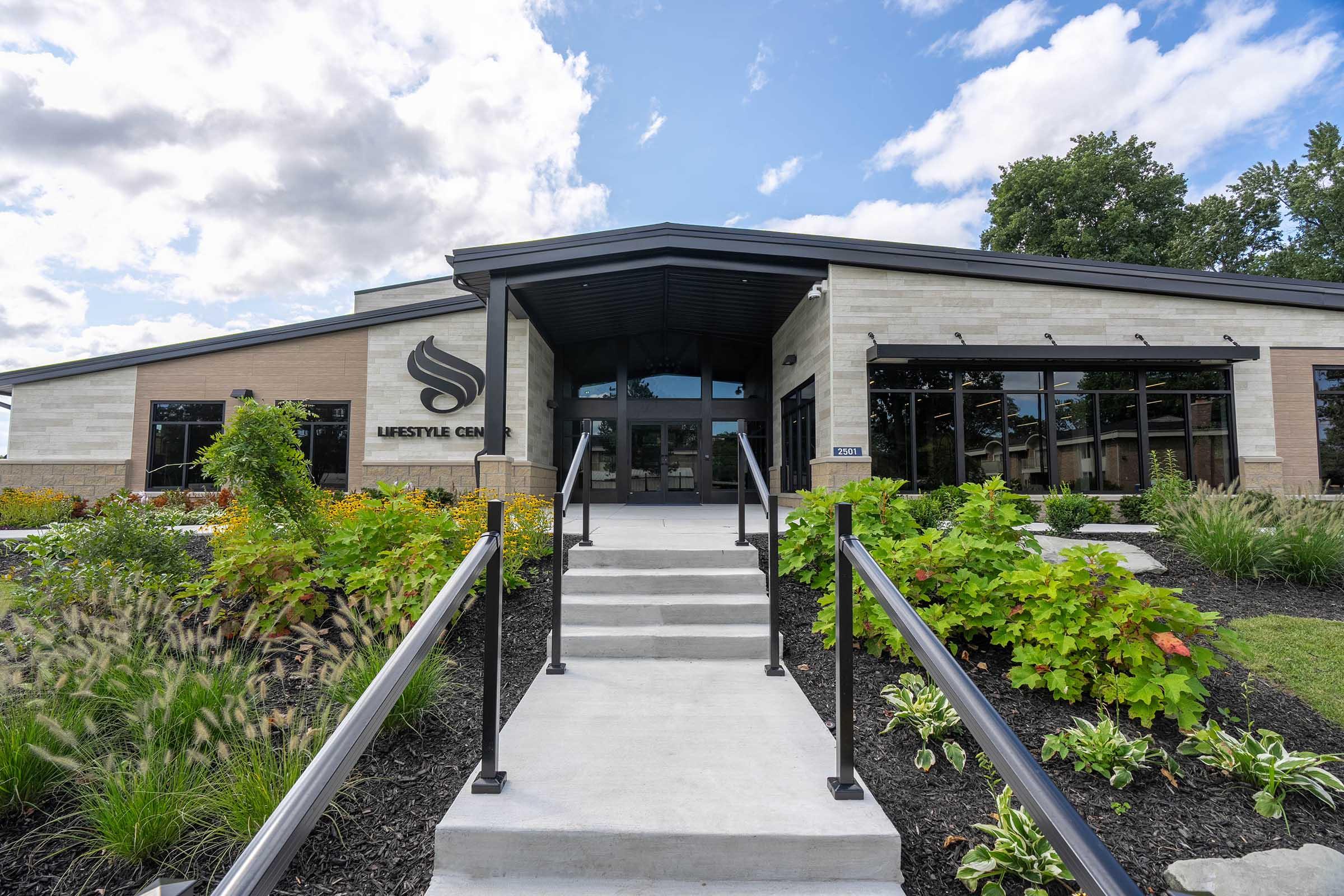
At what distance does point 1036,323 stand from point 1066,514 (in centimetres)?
515

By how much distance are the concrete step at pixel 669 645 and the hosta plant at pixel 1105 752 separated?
1666 mm

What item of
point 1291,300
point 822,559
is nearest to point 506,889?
point 822,559

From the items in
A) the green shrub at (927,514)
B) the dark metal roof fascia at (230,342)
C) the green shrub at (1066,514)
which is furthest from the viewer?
the dark metal roof fascia at (230,342)

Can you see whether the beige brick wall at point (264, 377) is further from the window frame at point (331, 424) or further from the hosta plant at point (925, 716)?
the hosta plant at point (925, 716)

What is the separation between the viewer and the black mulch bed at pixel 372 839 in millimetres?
1947

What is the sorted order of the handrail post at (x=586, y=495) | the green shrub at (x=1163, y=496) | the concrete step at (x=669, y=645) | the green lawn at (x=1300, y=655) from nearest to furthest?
the green lawn at (x=1300, y=655), the concrete step at (x=669, y=645), the handrail post at (x=586, y=495), the green shrub at (x=1163, y=496)

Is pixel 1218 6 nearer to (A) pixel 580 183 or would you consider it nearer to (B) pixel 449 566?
(A) pixel 580 183

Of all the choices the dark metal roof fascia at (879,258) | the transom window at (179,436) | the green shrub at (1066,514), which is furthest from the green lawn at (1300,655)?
the transom window at (179,436)

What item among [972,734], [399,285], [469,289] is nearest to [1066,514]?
[972,734]

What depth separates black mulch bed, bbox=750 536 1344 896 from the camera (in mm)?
2121

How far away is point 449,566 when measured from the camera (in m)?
3.94

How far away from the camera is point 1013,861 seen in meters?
1.88

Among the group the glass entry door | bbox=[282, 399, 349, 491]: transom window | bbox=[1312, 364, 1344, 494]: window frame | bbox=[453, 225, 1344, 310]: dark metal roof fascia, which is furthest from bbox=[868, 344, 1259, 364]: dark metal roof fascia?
bbox=[282, 399, 349, 491]: transom window

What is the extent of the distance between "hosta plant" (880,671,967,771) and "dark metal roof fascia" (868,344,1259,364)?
847 centimetres
